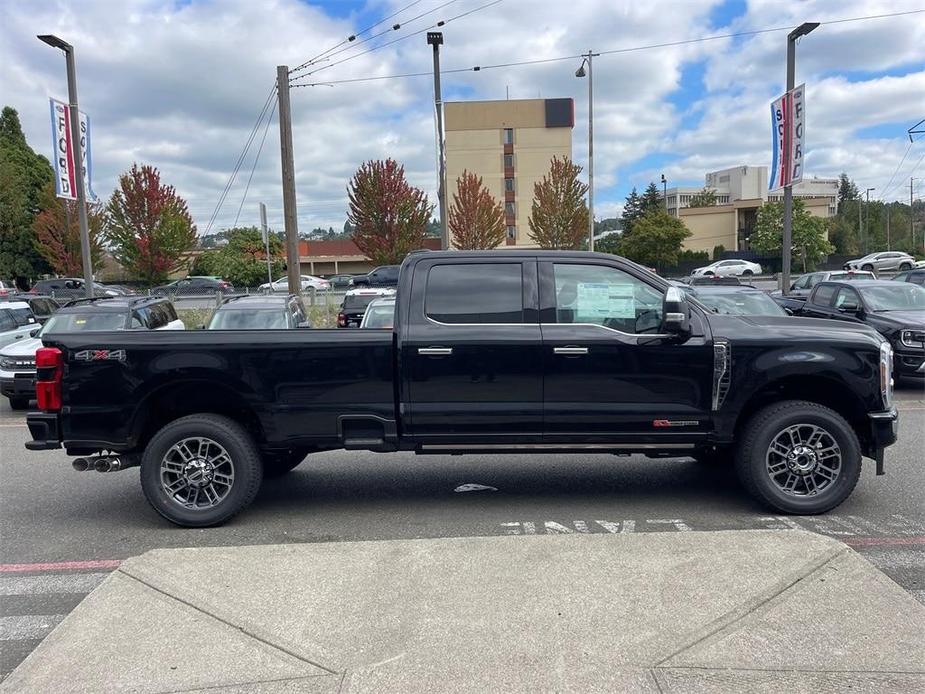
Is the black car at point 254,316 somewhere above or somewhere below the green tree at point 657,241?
below

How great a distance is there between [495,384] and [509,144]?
7703 cm

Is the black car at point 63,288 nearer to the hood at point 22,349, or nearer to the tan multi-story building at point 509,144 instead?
the hood at point 22,349

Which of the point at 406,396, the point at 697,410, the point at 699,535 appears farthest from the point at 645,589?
the point at 406,396

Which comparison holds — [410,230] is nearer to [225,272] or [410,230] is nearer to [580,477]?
[225,272]

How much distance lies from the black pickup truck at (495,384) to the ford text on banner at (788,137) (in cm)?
1442

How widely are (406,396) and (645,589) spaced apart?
7.26 feet

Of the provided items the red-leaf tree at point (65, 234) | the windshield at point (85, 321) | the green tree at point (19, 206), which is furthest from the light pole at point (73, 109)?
the green tree at point (19, 206)

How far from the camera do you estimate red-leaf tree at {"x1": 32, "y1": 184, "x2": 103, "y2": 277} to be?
145 ft

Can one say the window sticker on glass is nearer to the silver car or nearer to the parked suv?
the parked suv

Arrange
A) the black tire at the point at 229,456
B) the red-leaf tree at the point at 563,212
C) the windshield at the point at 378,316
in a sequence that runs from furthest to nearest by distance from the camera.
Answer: the red-leaf tree at the point at 563,212
the windshield at the point at 378,316
the black tire at the point at 229,456

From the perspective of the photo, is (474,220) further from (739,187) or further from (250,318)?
(739,187)

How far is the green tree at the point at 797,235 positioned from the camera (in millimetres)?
51812

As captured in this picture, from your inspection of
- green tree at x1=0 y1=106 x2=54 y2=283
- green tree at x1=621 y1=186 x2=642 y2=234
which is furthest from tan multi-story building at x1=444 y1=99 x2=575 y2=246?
green tree at x1=0 y1=106 x2=54 y2=283

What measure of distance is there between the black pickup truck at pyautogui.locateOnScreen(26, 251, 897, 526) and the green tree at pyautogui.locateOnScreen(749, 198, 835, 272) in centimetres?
4820
